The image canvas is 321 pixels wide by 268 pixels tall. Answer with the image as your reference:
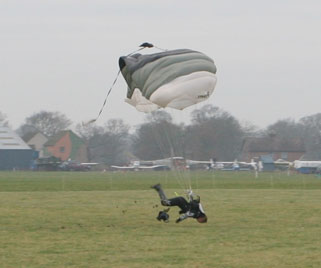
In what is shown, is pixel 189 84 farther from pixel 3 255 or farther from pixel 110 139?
pixel 110 139

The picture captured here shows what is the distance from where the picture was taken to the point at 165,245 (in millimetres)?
14945

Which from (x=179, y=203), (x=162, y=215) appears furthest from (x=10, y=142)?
(x=179, y=203)

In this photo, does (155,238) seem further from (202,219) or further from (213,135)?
(213,135)

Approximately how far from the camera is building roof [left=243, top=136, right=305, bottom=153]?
14300cm

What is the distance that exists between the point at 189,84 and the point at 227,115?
365 ft

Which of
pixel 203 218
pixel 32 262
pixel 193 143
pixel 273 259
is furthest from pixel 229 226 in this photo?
pixel 193 143

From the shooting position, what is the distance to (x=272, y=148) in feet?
478

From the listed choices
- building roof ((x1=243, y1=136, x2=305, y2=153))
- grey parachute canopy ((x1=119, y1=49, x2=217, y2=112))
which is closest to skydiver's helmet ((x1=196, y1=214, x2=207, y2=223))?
grey parachute canopy ((x1=119, y1=49, x2=217, y2=112))

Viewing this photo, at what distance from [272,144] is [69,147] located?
37406mm

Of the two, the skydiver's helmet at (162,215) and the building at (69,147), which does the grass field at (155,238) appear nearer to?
the skydiver's helmet at (162,215)

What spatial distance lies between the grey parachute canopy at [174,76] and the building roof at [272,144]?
124601mm

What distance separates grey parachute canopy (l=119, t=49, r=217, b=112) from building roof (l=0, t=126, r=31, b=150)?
104397 millimetres

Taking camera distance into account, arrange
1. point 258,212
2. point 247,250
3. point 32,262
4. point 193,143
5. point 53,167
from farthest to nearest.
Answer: point 193,143 → point 53,167 → point 258,212 → point 247,250 → point 32,262

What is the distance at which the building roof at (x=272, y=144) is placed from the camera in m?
143
